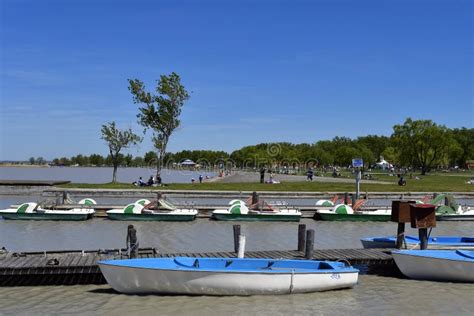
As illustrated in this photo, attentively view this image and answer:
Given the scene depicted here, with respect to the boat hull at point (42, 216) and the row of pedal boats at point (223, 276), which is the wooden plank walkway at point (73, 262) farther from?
the boat hull at point (42, 216)

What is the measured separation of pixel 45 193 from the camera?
158 ft

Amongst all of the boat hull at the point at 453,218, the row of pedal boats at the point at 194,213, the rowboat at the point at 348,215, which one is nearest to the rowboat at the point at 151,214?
the row of pedal boats at the point at 194,213

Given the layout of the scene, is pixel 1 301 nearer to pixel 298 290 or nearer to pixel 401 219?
pixel 298 290

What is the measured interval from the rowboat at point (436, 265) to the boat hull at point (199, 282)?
3980 mm

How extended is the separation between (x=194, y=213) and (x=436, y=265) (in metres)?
18.2

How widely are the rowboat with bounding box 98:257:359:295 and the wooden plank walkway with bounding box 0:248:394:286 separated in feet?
5.50

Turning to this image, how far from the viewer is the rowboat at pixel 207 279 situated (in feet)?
49.3

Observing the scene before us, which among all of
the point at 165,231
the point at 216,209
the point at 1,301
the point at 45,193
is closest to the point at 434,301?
the point at 1,301

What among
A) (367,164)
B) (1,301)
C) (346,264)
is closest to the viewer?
(1,301)

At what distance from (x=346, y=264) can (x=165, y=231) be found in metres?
13.2

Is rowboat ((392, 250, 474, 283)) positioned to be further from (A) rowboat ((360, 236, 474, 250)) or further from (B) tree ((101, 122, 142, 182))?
(B) tree ((101, 122, 142, 182))

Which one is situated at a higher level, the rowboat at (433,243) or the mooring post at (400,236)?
the mooring post at (400,236)

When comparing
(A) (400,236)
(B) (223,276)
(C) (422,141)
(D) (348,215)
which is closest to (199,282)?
(B) (223,276)

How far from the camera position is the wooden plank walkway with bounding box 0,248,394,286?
53.9 feet
